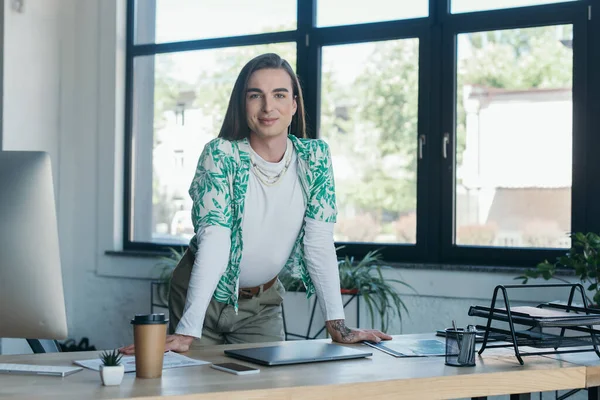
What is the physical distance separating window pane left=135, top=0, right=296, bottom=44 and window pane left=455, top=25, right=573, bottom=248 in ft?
3.55

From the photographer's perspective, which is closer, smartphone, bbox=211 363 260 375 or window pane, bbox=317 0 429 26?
Result: smartphone, bbox=211 363 260 375

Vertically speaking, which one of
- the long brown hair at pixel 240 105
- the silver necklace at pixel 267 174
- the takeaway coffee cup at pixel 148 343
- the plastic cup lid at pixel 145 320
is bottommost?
the takeaway coffee cup at pixel 148 343

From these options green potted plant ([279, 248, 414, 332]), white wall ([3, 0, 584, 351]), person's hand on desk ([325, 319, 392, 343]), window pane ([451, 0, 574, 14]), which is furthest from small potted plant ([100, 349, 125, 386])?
white wall ([3, 0, 584, 351])

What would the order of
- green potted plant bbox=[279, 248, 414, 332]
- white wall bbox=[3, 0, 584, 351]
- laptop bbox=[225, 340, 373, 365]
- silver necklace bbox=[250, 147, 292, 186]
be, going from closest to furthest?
laptop bbox=[225, 340, 373, 365] < silver necklace bbox=[250, 147, 292, 186] < green potted plant bbox=[279, 248, 414, 332] < white wall bbox=[3, 0, 584, 351]

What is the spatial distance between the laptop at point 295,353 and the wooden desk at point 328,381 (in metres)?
0.02

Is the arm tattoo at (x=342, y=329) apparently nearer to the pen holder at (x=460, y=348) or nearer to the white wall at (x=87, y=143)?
the pen holder at (x=460, y=348)

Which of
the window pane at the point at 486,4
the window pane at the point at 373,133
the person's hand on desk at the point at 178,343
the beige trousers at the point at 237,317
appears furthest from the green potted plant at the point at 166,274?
the person's hand on desk at the point at 178,343

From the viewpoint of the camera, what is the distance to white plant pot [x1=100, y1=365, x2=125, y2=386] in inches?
60.8

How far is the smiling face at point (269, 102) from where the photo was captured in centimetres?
221

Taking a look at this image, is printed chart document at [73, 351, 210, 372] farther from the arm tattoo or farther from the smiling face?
the smiling face

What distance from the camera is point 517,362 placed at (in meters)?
1.90

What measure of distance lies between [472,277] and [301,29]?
5.34 ft

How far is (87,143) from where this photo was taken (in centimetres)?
519

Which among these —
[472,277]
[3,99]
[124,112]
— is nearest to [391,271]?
[472,277]
